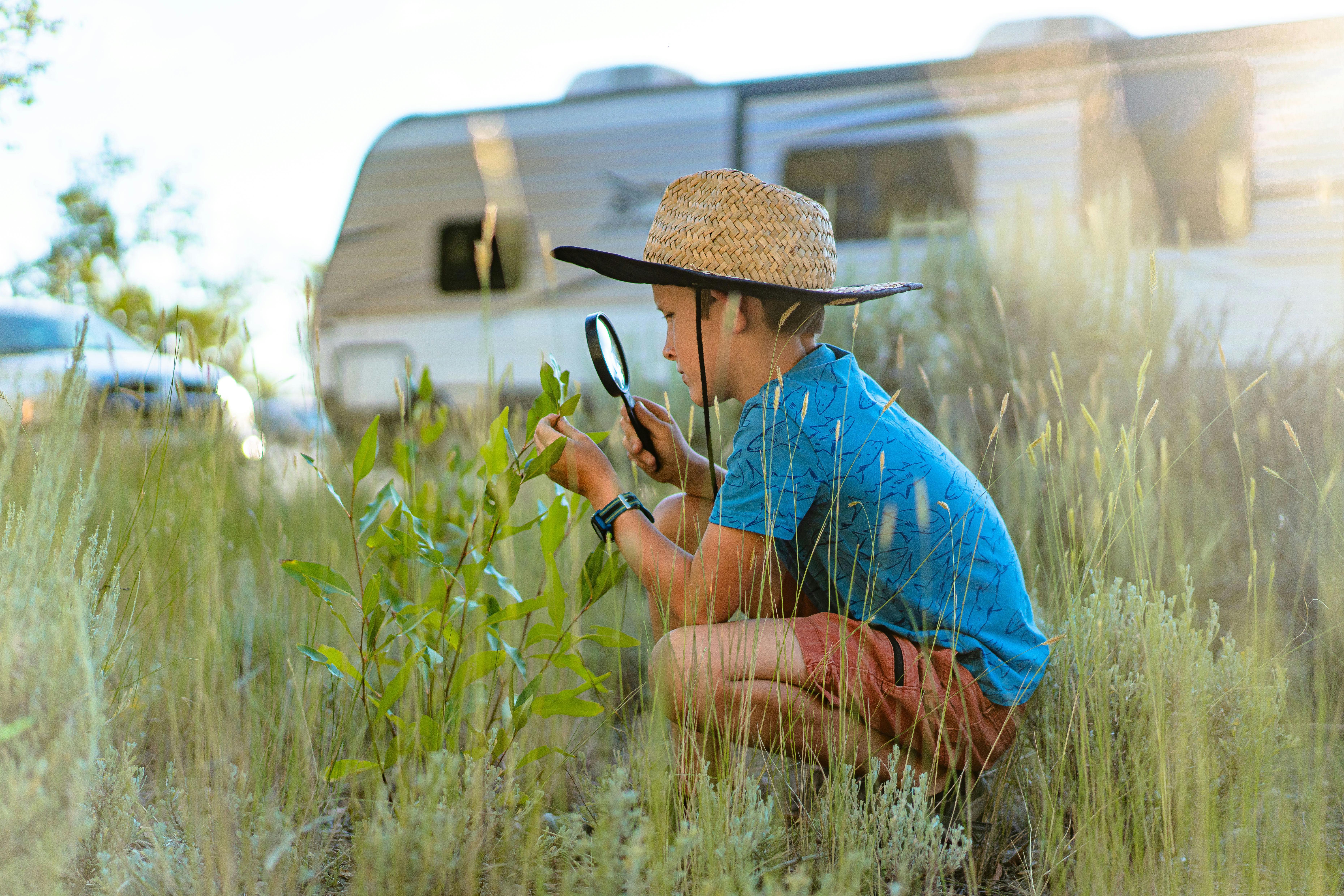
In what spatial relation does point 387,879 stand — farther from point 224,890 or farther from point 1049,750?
point 1049,750

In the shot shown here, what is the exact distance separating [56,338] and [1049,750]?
638cm

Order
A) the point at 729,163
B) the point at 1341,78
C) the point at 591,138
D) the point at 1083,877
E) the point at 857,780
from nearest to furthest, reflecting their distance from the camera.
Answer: the point at 1083,877 → the point at 857,780 → the point at 1341,78 → the point at 729,163 → the point at 591,138

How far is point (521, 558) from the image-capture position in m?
2.55

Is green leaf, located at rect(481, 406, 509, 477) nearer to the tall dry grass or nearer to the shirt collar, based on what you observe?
the tall dry grass

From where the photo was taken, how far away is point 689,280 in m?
1.51

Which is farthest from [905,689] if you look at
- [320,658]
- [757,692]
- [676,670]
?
[320,658]

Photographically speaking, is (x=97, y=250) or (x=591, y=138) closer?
(x=97, y=250)

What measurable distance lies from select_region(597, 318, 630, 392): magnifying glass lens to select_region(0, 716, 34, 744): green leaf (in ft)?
3.13

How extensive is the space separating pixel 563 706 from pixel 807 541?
534mm

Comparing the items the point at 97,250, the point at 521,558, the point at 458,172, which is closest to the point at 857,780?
the point at 521,558

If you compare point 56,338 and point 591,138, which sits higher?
point 591,138

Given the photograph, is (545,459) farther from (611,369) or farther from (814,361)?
(814,361)

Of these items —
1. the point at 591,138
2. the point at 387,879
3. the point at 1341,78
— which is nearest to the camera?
the point at 387,879

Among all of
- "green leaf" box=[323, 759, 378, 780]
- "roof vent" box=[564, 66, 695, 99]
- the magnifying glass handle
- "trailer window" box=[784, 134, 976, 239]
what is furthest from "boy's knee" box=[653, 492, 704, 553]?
"roof vent" box=[564, 66, 695, 99]
